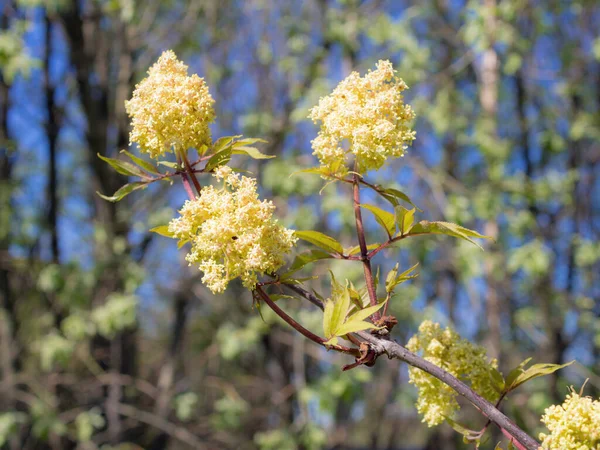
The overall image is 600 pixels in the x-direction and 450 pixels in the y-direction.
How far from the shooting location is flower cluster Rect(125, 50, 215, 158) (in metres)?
1.03

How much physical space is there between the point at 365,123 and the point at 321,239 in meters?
0.22

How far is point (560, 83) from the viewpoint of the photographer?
6867mm

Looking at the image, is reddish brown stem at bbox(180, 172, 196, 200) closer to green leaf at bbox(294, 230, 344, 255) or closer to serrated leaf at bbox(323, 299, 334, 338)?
green leaf at bbox(294, 230, 344, 255)

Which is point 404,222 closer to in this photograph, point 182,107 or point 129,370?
point 182,107

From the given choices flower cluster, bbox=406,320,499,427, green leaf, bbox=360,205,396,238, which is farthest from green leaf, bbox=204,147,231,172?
flower cluster, bbox=406,320,499,427

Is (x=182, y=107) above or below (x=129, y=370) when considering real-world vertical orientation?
below

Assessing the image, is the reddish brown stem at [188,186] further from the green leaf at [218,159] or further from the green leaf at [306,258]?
the green leaf at [306,258]

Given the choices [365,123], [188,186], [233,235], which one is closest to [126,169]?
[188,186]

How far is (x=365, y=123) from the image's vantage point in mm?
1019

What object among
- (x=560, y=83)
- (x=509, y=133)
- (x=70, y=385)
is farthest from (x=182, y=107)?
(x=509, y=133)

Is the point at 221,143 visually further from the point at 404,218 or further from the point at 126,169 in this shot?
the point at 404,218

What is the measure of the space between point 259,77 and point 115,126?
8.11 ft

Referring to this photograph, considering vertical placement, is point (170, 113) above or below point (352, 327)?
above

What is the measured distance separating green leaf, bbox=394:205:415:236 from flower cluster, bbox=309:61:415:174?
0.28 feet
